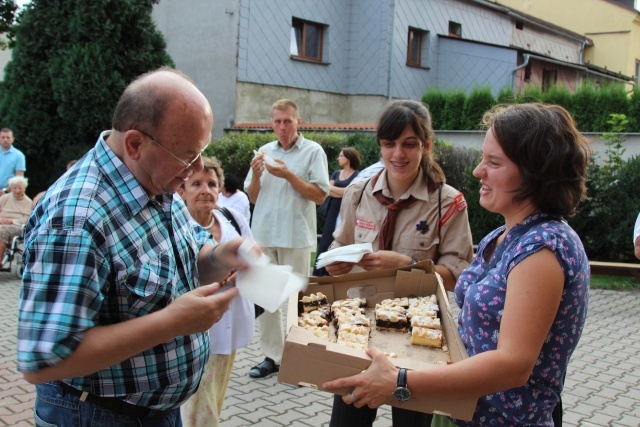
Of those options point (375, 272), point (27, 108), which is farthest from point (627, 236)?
point (27, 108)

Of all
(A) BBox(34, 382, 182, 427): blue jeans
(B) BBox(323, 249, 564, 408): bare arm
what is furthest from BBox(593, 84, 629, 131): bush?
(A) BBox(34, 382, 182, 427): blue jeans

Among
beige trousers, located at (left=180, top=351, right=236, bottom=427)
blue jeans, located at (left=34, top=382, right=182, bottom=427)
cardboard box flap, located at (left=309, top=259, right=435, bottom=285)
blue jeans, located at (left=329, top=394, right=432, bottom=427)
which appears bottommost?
beige trousers, located at (left=180, top=351, right=236, bottom=427)

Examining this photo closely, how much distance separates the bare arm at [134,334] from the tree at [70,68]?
47.9 feet

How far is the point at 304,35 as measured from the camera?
20.2 m

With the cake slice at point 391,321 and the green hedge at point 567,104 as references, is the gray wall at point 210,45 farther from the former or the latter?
the cake slice at point 391,321

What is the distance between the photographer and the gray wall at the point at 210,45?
18422 millimetres

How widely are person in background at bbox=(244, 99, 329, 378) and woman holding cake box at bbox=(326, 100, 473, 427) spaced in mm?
2412

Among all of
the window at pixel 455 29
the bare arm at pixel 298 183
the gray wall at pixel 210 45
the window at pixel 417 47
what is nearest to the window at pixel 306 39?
the gray wall at pixel 210 45

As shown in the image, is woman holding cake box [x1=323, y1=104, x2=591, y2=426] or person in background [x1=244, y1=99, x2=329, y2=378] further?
person in background [x1=244, y1=99, x2=329, y2=378]

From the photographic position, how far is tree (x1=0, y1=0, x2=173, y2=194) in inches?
593

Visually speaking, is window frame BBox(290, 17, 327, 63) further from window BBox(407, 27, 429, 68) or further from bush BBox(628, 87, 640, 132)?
bush BBox(628, 87, 640, 132)

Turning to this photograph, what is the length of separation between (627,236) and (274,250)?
25.1ft

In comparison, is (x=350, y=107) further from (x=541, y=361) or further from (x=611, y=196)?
(x=541, y=361)

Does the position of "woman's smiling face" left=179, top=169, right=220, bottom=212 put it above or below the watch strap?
above
